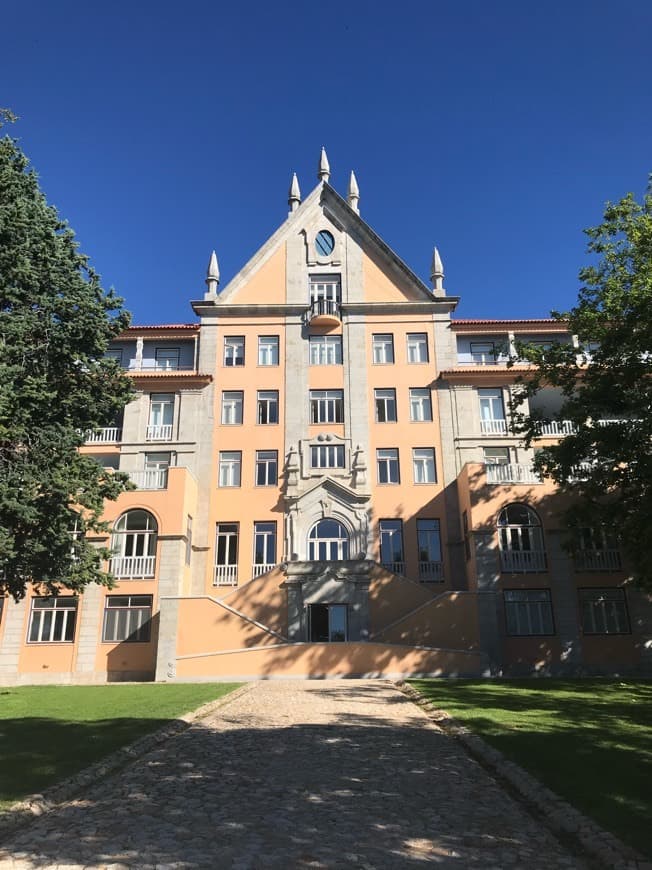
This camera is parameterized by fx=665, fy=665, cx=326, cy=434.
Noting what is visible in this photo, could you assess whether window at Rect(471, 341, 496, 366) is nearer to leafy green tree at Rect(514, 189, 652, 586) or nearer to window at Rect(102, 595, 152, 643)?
leafy green tree at Rect(514, 189, 652, 586)

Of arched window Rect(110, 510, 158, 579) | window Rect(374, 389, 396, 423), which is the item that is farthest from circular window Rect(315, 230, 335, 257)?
arched window Rect(110, 510, 158, 579)

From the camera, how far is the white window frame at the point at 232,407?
3753 cm

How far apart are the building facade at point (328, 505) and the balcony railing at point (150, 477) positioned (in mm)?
113

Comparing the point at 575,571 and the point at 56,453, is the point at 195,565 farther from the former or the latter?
the point at 575,571

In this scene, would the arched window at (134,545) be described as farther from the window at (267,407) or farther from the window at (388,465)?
the window at (388,465)

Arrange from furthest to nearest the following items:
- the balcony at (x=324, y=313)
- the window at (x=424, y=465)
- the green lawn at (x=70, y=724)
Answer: the balcony at (x=324, y=313) → the window at (x=424, y=465) → the green lawn at (x=70, y=724)

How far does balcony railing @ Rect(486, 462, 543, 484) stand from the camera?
103 feet

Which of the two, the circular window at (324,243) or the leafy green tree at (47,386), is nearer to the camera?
the leafy green tree at (47,386)

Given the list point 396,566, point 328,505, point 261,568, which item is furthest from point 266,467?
point 396,566

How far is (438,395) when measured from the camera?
3753cm

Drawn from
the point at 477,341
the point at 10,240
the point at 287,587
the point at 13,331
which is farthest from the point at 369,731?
the point at 477,341

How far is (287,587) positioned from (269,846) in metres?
26.2

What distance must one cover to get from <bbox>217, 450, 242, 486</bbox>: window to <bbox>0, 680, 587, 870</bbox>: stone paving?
2375 centimetres

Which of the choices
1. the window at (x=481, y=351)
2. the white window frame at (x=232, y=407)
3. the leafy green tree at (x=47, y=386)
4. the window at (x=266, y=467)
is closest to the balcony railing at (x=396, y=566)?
the window at (x=266, y=467)
